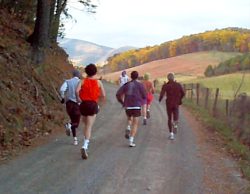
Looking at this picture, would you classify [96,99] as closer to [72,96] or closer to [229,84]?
[72,96]

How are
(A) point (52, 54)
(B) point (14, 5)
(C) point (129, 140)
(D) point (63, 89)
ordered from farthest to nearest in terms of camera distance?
(A) point (52, 54)
(B) point (14, 5)
(C) point (129, 140)
(D) point (63, 89)

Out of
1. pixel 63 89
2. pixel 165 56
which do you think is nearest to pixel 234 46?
pixel 165 56

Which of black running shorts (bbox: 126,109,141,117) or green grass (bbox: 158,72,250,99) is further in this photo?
green grass (bbox: 158,72,250,99)

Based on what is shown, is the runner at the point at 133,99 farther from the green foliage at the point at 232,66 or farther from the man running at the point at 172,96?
the green foliage at the point at 232,66

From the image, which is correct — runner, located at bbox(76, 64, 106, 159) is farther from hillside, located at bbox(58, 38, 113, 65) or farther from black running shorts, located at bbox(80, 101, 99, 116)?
hillside, located at bbox(58, 38, 113, 65)

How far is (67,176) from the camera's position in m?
8.57

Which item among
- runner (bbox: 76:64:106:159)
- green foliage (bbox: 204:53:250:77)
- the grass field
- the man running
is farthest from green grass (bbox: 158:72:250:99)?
runner (bbox: 76:64:106:159)

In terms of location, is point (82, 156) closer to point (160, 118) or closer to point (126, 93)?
point (126, 93)

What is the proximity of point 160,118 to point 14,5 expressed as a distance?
8.90 metres

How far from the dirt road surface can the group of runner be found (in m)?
0.44

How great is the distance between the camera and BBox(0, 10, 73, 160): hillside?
39.0 ft

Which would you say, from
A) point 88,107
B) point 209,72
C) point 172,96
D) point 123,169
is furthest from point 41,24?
point 209,72

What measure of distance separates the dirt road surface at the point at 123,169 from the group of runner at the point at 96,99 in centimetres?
44

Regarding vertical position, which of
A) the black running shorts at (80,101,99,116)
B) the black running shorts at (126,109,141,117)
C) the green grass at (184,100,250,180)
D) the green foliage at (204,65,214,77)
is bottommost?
the green foliage at (204,65,214,77)
